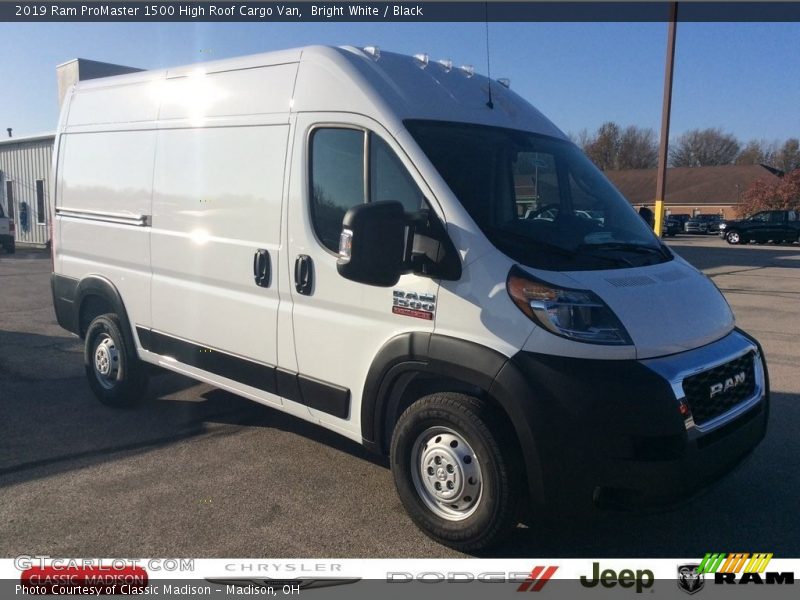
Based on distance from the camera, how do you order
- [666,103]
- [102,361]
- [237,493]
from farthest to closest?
[666,103] < [102,361] < [237,493]

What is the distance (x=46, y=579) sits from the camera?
11.3 ft

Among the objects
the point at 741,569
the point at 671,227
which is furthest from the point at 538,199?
the point at 671,227

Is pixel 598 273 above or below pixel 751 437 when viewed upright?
above

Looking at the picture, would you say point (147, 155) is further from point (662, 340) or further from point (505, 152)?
point (662, 340)

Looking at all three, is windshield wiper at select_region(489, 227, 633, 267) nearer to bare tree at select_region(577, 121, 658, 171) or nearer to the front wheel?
the front wheel

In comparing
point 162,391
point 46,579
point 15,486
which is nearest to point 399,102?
point 46,579

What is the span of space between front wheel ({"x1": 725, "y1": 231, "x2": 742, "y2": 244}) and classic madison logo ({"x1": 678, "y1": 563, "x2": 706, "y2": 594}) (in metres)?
40.2

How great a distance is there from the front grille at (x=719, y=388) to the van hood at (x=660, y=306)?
0.17m

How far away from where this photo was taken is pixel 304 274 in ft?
13.9

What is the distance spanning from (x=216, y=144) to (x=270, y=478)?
2344mm

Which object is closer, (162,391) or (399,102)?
(399,102)

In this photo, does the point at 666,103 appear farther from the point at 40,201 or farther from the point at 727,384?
the point at 40,201

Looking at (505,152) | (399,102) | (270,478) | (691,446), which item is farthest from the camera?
(270,478)

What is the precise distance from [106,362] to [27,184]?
2631 centimetres
